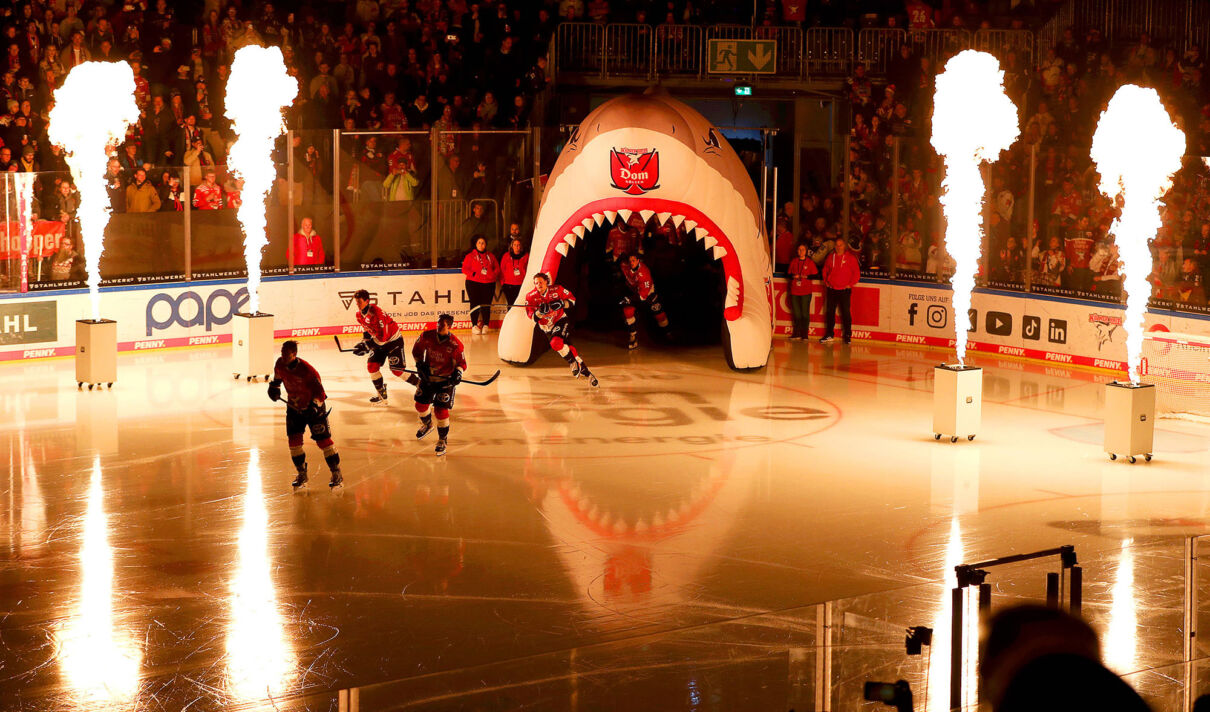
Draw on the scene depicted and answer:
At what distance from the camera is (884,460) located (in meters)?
13.5

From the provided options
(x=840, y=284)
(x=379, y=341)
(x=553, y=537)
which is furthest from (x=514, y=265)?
(x=553, y=537)

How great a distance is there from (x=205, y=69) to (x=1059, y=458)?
13.8 m

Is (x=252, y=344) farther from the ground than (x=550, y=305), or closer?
closer

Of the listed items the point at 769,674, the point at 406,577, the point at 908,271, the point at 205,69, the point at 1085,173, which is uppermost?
the point at 205,69

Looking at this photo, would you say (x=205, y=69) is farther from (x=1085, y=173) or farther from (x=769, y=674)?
(x=769, y=674)

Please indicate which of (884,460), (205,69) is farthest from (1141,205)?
(205,69)

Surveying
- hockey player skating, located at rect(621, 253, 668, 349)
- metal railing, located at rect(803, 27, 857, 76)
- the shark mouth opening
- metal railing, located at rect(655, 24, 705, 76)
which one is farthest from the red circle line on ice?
metal railing, located at rect(803, 27, 857, 76)

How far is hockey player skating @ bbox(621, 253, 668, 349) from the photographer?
768 inches

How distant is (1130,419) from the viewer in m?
13.4

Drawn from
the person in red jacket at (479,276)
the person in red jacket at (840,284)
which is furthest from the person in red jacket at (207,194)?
the person in red jacket at (840,284)

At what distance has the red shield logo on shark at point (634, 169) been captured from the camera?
57.3ft

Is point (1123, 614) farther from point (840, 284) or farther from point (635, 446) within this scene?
point (840, 284)

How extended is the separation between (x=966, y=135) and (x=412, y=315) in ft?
30.9

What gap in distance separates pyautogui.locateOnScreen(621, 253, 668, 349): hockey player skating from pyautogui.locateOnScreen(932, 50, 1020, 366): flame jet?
5.40 m
